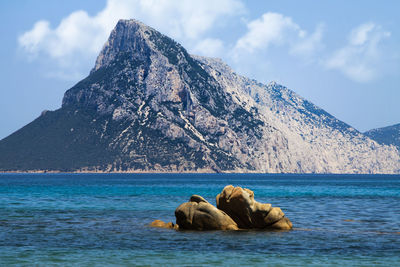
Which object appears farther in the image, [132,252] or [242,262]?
[132,252]

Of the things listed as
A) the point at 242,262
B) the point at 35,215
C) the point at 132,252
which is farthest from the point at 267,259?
the point at 35,215

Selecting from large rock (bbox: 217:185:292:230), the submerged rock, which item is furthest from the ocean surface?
large rock (bbox: 217:185:292:230)

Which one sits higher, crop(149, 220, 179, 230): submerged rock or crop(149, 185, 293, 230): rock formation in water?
crop(149, 185, 293, 230): rock formation in water

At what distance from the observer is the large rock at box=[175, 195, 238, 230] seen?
48938 millimetres

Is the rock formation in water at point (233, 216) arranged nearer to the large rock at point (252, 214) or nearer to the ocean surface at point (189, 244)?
the large rock at point (252, 214)

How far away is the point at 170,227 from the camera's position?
1994 inches

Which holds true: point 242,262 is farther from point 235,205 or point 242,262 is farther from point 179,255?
point 235,205

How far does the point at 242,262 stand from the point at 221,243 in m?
7.60

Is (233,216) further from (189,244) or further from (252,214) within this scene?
(189,244)

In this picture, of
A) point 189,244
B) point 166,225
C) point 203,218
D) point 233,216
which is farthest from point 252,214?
point 189,244

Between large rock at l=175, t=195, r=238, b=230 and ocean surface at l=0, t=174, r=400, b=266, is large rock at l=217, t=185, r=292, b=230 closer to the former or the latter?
large rock at l=175, t=195, r=238, b=230

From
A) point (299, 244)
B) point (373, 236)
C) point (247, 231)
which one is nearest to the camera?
point (299, 244)

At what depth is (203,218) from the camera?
49.2m

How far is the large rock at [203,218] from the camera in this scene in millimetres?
48938
